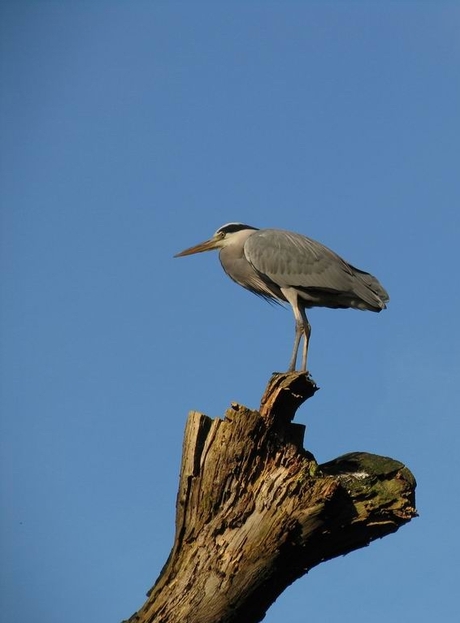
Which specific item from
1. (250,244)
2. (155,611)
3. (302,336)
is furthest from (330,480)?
(250,244)

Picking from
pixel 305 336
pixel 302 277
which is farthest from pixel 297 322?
pixel 302 277

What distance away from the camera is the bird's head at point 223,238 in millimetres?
14031

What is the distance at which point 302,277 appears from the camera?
12.5 meters

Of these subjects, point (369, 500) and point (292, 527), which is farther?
point (369, 500)

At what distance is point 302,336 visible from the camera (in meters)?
12.5

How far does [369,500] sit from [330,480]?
1.87 feet

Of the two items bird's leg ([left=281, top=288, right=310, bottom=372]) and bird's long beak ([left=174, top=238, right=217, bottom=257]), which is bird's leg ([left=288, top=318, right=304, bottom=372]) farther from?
bird's long beak ([left=174, top=238, right=217, bottom=257])

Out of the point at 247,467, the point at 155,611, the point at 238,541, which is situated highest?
the point at 247,467

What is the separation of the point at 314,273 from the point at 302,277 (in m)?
0.17

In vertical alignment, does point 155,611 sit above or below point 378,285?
below

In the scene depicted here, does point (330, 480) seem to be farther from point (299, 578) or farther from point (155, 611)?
point (155, 611)

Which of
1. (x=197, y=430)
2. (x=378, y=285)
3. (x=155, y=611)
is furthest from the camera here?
(x=378, y=285)

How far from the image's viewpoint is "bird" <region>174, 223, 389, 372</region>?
12359 mm

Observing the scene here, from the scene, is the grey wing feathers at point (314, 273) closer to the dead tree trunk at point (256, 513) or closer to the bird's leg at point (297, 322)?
the bird's leg at point (297, 322)
